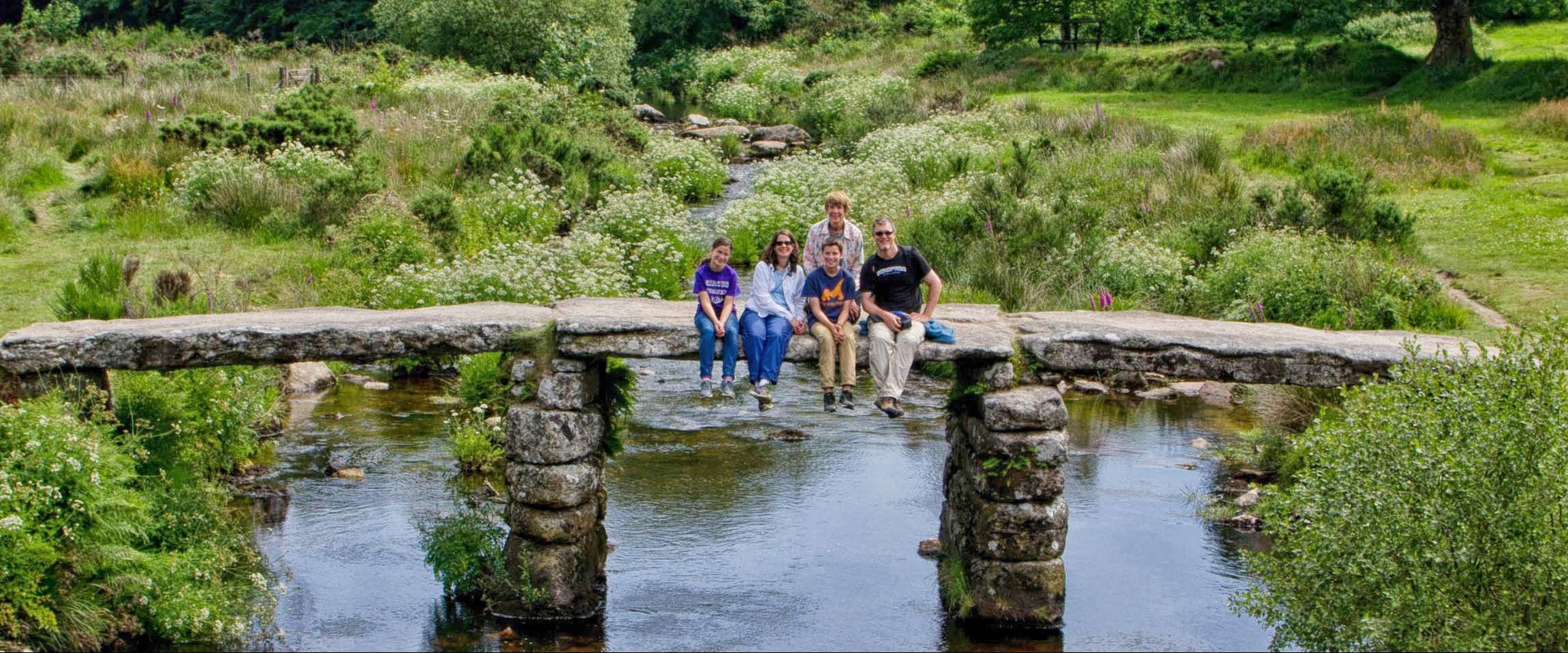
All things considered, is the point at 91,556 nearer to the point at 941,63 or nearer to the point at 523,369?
the point at 523,369

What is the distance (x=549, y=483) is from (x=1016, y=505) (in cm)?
325

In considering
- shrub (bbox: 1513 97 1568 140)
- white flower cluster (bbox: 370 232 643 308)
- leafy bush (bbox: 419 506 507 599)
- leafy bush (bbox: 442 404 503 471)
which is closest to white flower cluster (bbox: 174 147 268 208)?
white flower cluster (bbox: 370 232 643 308)

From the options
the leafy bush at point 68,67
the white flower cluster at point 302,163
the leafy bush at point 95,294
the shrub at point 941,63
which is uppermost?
the shrub at point 941,63

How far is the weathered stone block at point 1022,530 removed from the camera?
969cm

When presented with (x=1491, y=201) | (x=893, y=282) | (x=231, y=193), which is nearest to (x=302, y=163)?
(x=231, y=193)

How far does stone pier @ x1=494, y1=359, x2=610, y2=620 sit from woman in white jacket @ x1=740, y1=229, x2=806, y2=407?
3.76 feet

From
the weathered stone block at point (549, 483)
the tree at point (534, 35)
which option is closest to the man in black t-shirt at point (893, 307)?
the weathered stone block at point (549, 483)

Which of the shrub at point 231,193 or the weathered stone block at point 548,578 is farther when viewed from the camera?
the shrub at point 231,193

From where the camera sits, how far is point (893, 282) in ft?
33.6

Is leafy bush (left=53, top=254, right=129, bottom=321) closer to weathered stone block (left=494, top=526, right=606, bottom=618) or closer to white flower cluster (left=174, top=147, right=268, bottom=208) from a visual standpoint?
white flower cluster (left=174, top=147, right=268, bottom=208)

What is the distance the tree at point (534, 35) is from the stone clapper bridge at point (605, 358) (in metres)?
28.3

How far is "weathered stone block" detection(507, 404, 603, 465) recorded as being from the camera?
9688 millimetres

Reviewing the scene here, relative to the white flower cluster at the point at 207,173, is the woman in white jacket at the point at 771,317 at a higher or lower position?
lower

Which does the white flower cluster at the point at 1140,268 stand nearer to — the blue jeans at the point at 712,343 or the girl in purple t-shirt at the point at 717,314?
the girl in purple t-shirt at the point at 717,314
